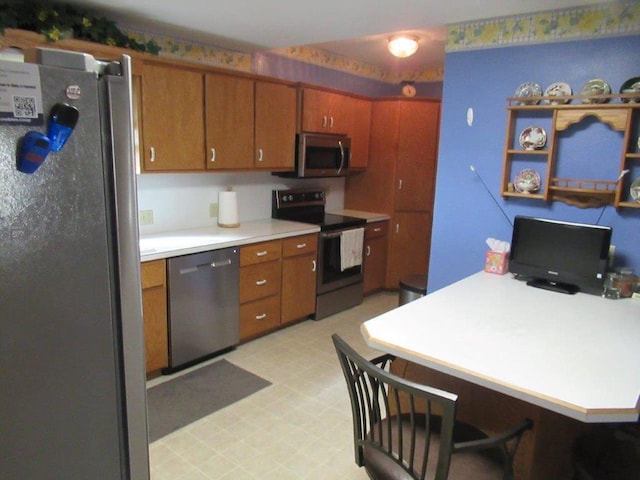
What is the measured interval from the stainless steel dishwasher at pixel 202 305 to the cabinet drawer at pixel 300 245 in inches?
20.5

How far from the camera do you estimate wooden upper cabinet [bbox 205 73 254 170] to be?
336cm

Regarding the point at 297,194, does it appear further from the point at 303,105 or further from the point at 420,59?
the point at 420,59

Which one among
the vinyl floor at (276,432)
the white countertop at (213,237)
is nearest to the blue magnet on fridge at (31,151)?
the vinyl floor at (276,432)

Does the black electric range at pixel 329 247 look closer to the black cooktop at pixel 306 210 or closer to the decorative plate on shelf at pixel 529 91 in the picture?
the black cooktop at pixel 306 210

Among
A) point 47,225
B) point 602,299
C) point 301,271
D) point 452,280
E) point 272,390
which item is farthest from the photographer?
point 301,271

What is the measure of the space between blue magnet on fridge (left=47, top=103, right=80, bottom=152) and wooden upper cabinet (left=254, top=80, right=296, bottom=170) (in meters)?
2.88

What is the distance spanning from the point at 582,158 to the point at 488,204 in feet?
2.00

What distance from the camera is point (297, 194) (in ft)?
14.9

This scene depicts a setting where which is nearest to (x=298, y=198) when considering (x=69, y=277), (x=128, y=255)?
(x=128, y=255)

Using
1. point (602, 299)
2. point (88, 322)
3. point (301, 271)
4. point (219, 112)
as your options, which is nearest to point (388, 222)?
point (301, 271)

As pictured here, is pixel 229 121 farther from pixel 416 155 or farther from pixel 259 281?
pixel 416 155

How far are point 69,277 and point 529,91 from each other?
2.72 metres

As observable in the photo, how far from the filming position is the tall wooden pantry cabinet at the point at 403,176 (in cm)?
475

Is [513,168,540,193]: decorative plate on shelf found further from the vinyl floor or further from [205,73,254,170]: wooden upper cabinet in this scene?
[205,73,254,170]: wooden upper cabinet
